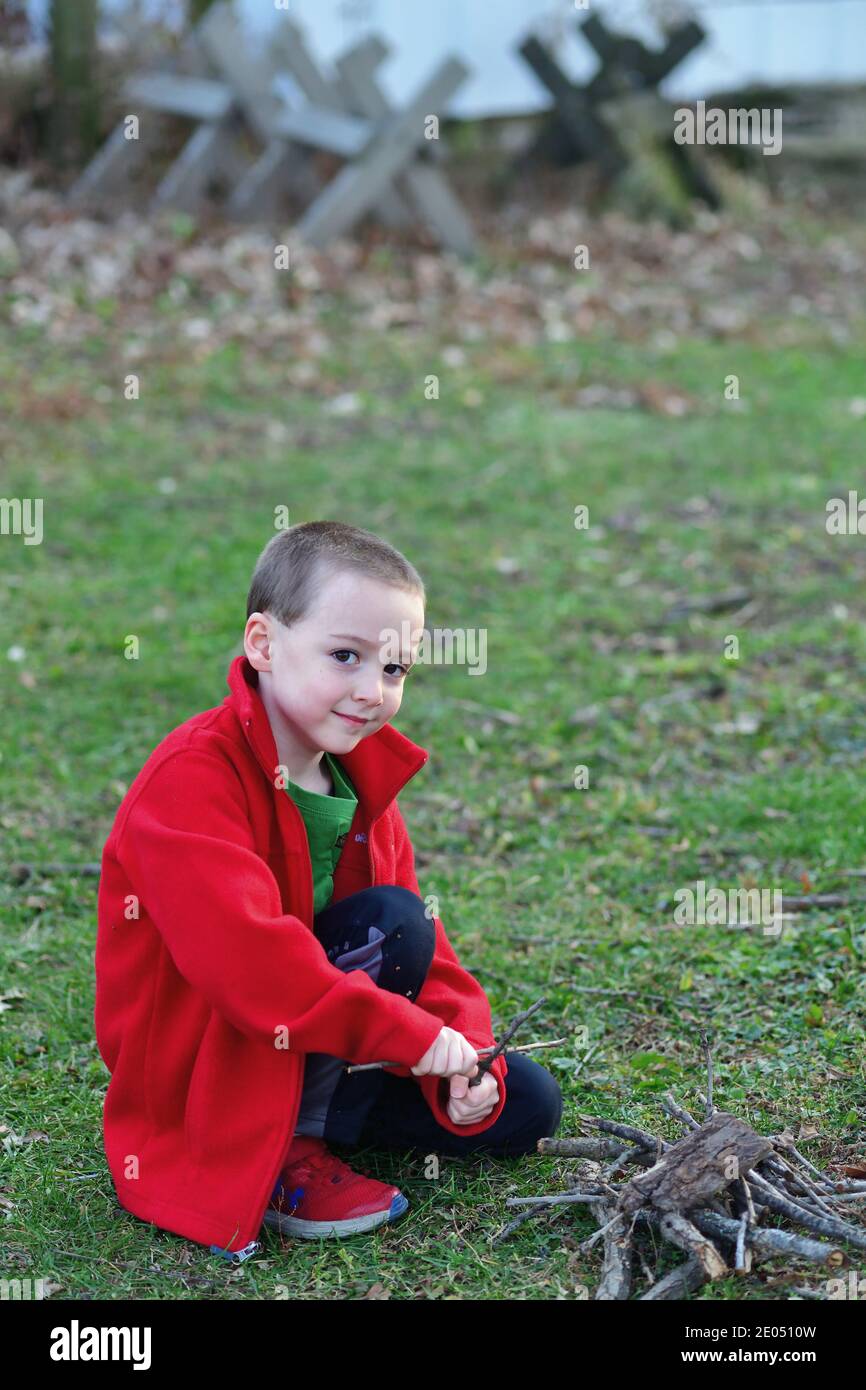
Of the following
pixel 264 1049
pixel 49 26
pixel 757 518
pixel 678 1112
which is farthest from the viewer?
pixel 49 26

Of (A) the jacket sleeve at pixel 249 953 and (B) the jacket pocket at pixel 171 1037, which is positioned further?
(B) the jacket pocket at pixel 171 1037

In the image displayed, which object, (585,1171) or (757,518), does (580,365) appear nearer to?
(757,518)

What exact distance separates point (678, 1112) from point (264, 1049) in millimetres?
808

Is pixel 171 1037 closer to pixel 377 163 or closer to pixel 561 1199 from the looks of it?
pixel 561 1199

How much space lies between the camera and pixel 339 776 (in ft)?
9.55

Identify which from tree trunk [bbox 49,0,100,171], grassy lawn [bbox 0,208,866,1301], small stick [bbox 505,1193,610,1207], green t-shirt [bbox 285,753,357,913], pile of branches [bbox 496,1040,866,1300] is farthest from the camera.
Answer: tree trunk [bbox 49,0,100,171]

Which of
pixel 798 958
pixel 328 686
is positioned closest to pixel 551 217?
pixel 798 958

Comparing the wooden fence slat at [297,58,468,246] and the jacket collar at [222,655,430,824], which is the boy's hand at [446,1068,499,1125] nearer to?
the jacket collar at [222,655,430,824]

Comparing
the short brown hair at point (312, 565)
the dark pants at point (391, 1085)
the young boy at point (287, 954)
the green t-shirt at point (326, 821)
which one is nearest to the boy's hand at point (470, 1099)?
the young boy at point (287, 954)

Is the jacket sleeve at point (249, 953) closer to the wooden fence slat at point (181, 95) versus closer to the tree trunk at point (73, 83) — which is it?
the wooden fence slat at point (181, 95)

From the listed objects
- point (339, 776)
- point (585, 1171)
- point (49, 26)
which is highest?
point (49, 26)

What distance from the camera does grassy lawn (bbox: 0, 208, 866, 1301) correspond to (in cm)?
296

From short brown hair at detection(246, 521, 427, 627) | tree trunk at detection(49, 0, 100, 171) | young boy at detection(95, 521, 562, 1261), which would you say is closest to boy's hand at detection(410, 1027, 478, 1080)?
young boy at detection(95, 521, 562, 1261)

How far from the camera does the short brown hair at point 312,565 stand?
2.71 meters
